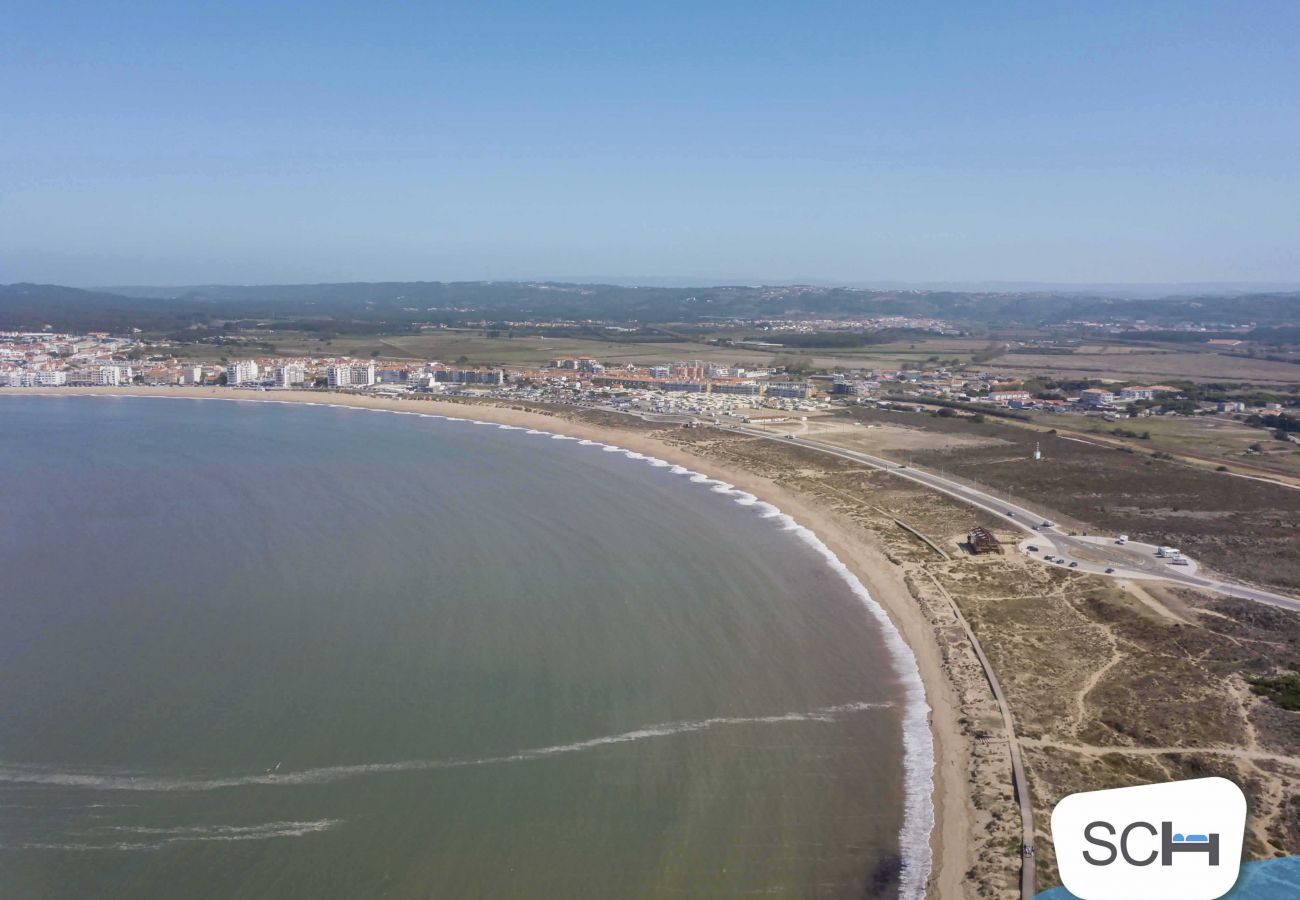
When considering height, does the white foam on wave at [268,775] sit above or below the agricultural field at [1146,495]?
below

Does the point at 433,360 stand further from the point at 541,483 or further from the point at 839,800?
the point at 839,800

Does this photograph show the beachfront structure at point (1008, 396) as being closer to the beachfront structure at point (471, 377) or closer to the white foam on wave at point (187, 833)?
the beachfront structure at point (471, 377)

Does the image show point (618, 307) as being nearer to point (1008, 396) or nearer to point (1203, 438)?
point (1008, 396)

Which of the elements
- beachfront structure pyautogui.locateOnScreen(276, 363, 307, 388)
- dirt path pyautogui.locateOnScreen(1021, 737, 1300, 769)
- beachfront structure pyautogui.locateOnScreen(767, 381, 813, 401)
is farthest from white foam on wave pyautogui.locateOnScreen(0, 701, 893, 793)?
beachfront structure pyautogui.locateOnScreen(276, 363, 307, 388)

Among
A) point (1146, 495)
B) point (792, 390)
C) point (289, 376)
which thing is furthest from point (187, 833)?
point (289, 376)

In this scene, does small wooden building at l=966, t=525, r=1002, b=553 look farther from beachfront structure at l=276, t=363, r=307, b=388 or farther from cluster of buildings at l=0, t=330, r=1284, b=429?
beachfront structure at l=276, t=363, r=307, b=388

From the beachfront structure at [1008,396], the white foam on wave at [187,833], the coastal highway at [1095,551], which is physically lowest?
the white foam on wave at [187,833]

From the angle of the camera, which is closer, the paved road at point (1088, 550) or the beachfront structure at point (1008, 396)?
the paved road at point (1088, 550)

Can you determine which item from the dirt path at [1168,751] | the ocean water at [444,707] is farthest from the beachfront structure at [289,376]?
the dirt path at [1168,751]
